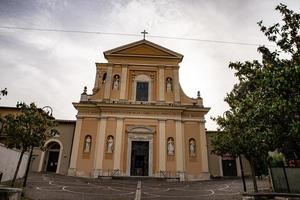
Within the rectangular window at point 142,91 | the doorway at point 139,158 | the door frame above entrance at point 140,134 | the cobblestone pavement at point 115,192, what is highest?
the rectangular window at point 142,91

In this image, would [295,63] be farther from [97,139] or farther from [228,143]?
[97,139]

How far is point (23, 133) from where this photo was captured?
11477mm

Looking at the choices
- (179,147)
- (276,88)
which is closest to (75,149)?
(179,147)

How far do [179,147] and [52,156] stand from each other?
1310 cm

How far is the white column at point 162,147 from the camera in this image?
21919 millimetres

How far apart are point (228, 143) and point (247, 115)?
3.83 meters

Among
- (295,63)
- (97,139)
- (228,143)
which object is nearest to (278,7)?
(295,63)

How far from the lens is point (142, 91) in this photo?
26.0 metres

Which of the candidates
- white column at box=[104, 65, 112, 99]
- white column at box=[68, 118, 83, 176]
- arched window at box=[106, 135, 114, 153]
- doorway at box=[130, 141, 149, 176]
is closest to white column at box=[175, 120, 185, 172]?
doorway at box=[130, 141, 149, 176]

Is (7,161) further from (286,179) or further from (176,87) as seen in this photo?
(176,87)

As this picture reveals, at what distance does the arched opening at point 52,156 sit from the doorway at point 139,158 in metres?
8.04

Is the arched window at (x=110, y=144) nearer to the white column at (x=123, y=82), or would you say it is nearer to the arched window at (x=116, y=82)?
the white column at (x=123, y=82)

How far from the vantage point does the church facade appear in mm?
21984

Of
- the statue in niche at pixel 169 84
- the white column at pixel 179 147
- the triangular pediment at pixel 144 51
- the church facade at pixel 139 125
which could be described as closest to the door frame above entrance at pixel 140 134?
the church facade at pixel 139 125
